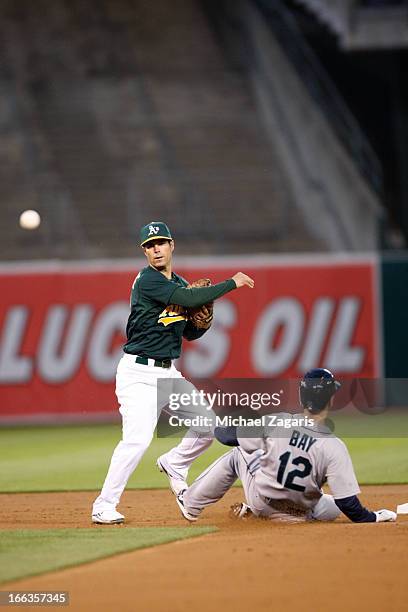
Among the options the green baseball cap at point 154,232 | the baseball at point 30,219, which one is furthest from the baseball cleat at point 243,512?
the baseball at point 30,219

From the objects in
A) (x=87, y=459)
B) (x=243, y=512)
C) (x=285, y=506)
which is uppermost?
(x=285, y=506)

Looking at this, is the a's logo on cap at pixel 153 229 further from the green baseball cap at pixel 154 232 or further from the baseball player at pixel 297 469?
the baseball player at pixel 297 469

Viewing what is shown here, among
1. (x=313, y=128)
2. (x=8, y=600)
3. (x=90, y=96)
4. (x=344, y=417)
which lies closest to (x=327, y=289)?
(x=344, y=417)

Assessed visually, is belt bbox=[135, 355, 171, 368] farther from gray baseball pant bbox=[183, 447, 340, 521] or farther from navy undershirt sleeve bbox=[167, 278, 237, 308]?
gray baseball pant bbox=[183, 447, 340, 521]

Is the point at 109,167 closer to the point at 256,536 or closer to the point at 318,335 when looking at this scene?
the point at 318,335

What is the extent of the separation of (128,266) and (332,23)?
6.80 metres

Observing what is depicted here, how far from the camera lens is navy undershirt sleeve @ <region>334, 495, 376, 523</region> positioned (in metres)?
7.96

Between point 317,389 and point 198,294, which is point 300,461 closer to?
point 317,389

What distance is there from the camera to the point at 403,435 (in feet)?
50.1

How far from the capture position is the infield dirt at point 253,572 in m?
5.93

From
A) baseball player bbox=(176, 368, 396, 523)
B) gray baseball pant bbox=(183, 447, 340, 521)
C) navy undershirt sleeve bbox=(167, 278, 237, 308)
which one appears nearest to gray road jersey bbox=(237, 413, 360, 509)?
baseball player bbox=(176, 368, 396, 523)

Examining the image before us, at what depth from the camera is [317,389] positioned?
795cm

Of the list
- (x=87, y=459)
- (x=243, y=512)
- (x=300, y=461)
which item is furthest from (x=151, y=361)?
(x=87, y=459)

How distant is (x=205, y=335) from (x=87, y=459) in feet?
15.2
